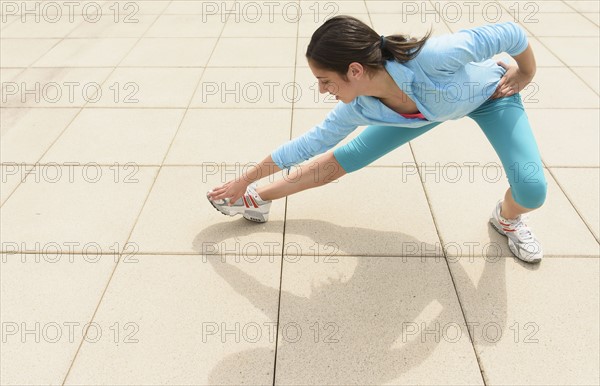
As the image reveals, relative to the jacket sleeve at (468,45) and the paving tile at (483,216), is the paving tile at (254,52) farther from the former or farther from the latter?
the jacket sleeve at (468,45)

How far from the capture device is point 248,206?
8.92ft

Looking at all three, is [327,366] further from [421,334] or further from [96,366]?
[96,366]

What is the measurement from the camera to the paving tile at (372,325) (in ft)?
6.62

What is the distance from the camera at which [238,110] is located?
12.8 feet

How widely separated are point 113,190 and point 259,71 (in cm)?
198

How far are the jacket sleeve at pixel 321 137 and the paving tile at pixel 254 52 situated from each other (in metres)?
2.50

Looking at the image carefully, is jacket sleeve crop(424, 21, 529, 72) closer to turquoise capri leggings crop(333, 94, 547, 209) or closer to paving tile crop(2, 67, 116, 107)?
turquoise capri leggings crop(333, 94, 547, 209)

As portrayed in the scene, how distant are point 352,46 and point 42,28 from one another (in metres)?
5.16

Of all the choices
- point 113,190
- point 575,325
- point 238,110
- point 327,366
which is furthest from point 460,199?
point 113,190

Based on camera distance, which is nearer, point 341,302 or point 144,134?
point 341,302

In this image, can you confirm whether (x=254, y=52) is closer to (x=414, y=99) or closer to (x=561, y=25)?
(x=414, y=99)

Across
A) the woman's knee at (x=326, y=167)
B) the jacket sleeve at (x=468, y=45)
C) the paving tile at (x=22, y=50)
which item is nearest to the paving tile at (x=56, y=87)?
the paving tile at (x=22, y=50)

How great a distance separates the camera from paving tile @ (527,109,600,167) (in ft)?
10.7

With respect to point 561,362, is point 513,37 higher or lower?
higher
